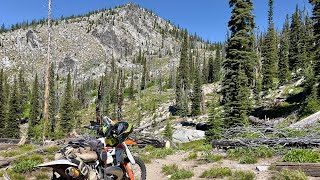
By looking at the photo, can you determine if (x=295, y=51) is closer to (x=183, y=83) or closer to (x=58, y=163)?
(x=183, y=83)

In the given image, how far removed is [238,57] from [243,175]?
2268 cm

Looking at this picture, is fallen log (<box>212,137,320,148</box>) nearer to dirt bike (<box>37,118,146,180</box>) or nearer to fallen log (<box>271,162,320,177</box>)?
fallen log (<box>271,162,320,177</box>)

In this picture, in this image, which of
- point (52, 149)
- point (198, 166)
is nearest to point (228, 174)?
point (198, 166)

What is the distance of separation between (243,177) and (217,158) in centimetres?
298

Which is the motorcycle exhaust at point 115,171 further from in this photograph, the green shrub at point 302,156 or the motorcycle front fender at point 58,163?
the green shrub at point 302,156

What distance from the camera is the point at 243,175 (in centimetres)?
848

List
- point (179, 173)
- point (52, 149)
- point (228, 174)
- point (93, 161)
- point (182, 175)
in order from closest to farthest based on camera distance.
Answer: point (93, 161)
point (228, 174)
point (182, 175)
point (179, 173)
point (52, 149)

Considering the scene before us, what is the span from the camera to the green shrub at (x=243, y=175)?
8259mm

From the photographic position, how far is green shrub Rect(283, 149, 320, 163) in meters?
8.80

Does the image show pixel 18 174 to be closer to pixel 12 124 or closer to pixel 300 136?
pixel 300 136

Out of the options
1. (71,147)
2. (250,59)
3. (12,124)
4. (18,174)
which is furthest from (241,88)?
(12,124)

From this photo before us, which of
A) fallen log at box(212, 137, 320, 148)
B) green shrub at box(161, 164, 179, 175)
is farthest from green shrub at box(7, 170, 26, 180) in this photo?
fallen log at box(212, 137, 320, 148)

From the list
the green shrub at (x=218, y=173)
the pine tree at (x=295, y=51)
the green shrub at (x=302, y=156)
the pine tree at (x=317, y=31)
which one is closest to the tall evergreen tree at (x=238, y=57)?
the pine tree at (x=317, y=31)

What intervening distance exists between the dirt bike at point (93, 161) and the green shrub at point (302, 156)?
5.22m
